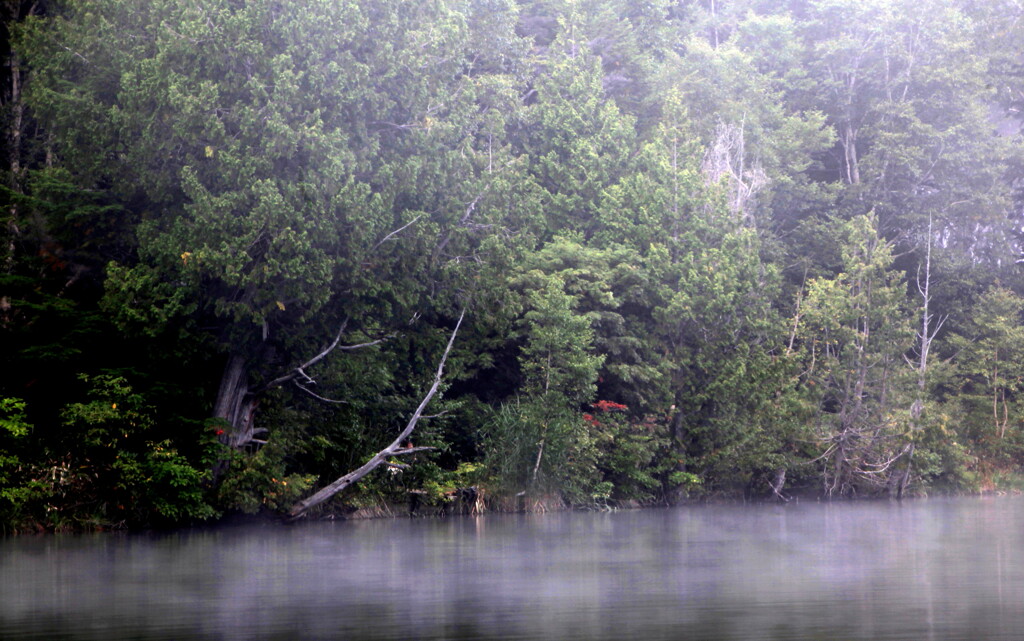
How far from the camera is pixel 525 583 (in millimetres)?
12156

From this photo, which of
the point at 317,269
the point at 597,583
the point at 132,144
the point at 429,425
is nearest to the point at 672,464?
the point at 429,425

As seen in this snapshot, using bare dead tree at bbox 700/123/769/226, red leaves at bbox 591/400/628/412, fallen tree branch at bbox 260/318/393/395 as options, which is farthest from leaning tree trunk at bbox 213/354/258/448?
bare dead tree at bbox 700/123/769/226

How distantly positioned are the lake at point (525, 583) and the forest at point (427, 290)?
3016 mm

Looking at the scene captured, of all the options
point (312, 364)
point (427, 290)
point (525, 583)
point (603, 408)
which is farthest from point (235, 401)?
point (525, 583)

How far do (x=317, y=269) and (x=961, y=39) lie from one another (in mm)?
28774

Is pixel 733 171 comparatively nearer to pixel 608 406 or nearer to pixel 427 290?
pixel 608 406

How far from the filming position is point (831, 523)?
70.8 ft

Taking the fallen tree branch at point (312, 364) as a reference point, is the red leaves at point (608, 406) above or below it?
below

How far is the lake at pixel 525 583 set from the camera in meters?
9.10

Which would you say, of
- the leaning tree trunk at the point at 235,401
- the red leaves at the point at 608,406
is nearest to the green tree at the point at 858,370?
the red leaves at the point at 608,406

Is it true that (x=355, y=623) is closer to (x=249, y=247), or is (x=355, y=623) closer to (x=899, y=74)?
(x=249, y=247)

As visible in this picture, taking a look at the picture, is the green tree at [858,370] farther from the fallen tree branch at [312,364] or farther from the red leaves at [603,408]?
the fallen tree branch at [312,364]

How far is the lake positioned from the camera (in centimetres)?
910

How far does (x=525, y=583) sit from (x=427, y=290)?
12293 mm
